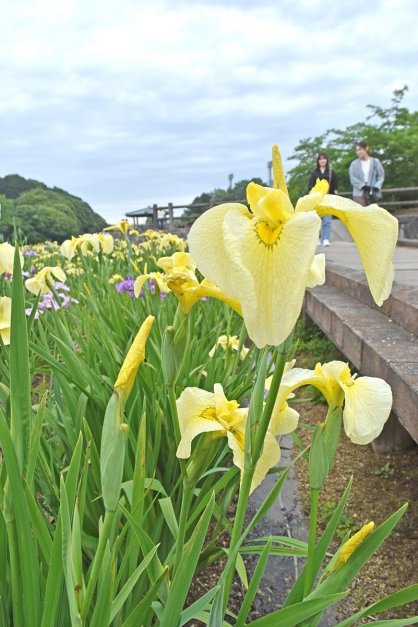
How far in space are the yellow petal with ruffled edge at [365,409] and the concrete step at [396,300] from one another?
4.93 feet

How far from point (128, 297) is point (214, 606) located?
2281 mm

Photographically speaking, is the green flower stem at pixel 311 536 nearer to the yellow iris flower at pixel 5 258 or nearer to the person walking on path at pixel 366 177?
the yellow iris flower at pixel 5 258

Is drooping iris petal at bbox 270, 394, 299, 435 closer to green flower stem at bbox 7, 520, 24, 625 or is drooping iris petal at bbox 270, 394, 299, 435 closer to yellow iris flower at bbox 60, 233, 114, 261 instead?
green flower stem at bbox 7, 520, 24, 625

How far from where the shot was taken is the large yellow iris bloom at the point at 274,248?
0.45 meters

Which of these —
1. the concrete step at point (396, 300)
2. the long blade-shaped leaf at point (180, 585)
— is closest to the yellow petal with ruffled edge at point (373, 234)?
the long blade-shaped leaf at point (180, 585)

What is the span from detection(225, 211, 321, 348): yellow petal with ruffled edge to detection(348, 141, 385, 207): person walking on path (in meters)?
7.11

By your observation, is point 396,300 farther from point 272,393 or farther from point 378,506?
point 272,393

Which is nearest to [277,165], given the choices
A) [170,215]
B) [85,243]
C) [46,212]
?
[85,243]

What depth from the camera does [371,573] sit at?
5.05ft

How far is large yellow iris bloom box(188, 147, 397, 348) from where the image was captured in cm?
45

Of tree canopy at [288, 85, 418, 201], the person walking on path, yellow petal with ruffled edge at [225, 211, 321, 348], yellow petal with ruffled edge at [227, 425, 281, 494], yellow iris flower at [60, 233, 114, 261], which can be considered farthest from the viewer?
tree canopy at [288, 85, 418, 201]

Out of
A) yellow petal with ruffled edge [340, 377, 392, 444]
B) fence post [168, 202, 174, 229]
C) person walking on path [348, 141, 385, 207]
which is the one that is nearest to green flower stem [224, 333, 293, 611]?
yellow petal with ruffled edge [340, 377, 392, 444]

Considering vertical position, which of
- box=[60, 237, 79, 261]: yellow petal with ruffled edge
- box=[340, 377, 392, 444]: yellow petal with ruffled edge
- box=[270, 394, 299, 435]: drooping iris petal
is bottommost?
box=[270, 394, 299, 435]: drooping iris petal

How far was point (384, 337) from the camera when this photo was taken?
203 cm
